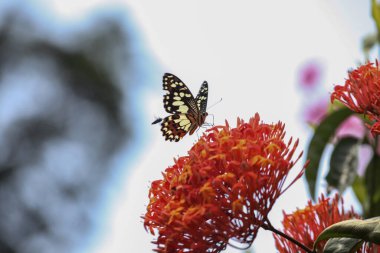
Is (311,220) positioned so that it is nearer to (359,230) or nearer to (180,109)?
(359,230)

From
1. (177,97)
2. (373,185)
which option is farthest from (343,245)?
(177,97)

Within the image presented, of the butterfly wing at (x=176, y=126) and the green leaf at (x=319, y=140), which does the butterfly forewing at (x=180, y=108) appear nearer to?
the butterfly wing at (x=176, y=126)

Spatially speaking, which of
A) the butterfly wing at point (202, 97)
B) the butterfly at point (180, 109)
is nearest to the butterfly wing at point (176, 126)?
the butterfly at point (180, 109)

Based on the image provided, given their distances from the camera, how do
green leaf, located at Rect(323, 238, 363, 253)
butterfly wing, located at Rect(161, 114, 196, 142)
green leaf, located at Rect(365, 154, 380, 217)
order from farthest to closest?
green leaf, located at Rect(365, 154, 380, 217)
butterfly wing, located at Rect(161, 114, 196, 142)
green leaf, located at Rect(323, 238, 363, 253)

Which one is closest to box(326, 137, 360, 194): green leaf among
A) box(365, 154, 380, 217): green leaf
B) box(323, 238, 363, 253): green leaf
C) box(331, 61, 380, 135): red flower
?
box(365, 154, 380, 217): green leaf

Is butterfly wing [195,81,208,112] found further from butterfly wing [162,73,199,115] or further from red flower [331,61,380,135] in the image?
red flower [331,61,380,135]

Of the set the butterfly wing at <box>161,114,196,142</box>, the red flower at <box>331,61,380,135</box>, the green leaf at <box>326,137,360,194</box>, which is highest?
the butterfly wing at <box>161,114,196,142</box>
